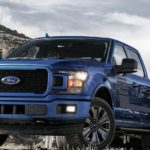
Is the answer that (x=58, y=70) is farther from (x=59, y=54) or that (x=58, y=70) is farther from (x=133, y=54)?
(x=133, y=54)

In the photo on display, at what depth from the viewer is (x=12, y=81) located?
8.59 metres

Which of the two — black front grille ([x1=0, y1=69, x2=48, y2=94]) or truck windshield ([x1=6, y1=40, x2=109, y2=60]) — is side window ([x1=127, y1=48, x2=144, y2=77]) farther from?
black front grille ([x1=0, y1=69, x2=48, y2=94])

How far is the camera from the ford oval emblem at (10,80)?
8.57m

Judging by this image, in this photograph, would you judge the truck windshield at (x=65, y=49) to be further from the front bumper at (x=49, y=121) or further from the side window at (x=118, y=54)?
the front bumper at (x=49, y=121)

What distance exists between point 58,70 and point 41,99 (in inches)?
18.4

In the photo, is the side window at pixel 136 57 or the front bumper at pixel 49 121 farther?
the side window at pixel 136 57

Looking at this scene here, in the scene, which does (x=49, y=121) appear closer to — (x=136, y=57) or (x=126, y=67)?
(x=126, y=67)

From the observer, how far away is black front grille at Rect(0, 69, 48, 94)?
8.42 m

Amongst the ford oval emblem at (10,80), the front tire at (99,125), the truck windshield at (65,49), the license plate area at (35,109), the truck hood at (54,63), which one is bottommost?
the front tire at (99,125)

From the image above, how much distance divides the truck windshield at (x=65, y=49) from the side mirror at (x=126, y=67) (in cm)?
29

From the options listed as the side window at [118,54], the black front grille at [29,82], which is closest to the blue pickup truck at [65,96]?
the black front grille at [29,82]

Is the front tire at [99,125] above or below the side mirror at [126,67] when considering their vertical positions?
below

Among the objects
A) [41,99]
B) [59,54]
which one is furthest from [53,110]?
[59,54]

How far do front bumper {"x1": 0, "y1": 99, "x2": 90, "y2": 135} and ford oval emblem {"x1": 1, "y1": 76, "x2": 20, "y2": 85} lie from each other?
0.30 metres
